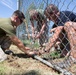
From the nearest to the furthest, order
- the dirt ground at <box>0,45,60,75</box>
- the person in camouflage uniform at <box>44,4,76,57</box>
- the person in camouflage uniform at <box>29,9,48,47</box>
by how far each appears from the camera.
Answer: the dirt ground at <box>0,45,60,75</box>, the person in camouflage uniform at <box>44,4,76,57</box>, the person in camouflage uniform at <box>29,9,48,47</box>

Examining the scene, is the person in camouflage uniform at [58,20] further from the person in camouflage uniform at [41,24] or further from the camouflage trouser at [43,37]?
the camouflage trouser at [43,37]

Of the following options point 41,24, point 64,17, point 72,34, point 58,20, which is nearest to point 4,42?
point 41,24

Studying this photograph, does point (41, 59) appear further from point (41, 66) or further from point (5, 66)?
point (5, 66)

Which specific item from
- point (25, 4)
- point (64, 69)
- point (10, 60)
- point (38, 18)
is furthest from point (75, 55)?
point (25, 4)

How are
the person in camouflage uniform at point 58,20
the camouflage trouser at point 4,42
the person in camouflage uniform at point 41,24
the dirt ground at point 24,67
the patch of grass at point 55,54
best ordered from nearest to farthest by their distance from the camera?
1. the dirt ground at point 24,67
2. the person in camouflage uniform at point 58,20
3. the patch of grass at point 55,54
4. the camouflage trouser at point 4,42
5. the person in camouflage uniform at point 41,24

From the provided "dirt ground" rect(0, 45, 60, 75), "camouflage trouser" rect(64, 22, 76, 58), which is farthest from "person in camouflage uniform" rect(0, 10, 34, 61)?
"camouflage trouser" rect(64, 22, 76, 58)

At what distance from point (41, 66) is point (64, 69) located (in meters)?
0.54

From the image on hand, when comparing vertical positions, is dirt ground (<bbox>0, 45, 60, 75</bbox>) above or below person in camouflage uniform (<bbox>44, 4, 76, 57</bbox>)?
below

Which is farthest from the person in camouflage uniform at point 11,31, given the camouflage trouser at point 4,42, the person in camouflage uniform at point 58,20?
the person in camouflage uniform at point 58,20

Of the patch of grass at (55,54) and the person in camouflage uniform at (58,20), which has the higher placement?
the person in camouflage uniform at (58,20)

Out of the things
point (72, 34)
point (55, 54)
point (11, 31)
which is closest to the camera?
point (72, 34)

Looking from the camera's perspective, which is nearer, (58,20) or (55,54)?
(58,20)

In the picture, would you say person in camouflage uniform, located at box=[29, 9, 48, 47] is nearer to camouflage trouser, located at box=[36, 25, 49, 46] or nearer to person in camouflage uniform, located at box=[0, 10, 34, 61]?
camouflage trouser, located at box=[36, 25, 49, 46]

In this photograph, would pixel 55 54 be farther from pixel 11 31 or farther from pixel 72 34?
pixel 72 34
